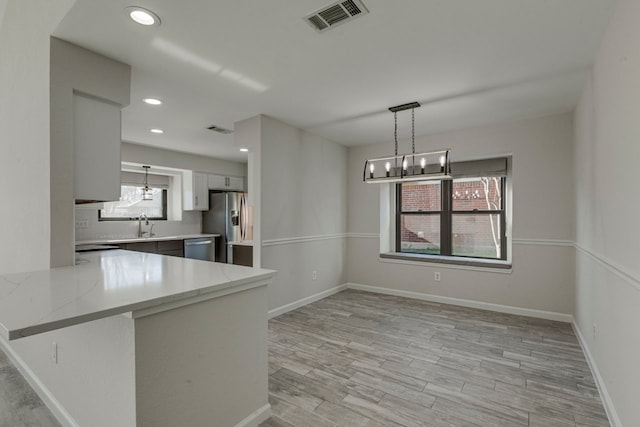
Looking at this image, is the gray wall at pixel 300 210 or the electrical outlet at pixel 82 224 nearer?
the gray wall at pixel 300 210

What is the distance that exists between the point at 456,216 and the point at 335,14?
379cm

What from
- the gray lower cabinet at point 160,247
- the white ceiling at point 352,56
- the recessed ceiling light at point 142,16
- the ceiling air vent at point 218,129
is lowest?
the gray lower cabinet at point 160,247

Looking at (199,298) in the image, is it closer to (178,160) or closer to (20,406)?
(20,406)

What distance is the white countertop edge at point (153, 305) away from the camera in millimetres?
966

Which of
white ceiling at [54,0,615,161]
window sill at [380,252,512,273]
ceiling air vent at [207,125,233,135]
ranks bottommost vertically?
window sill at [380,252,512,273]

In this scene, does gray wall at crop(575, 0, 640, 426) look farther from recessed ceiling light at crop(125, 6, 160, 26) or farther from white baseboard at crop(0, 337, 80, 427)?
white baseboard at crop(0, 337, 80, 427)

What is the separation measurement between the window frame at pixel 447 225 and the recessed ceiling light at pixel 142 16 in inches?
166

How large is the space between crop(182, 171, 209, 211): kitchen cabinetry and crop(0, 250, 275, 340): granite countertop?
3864 millimetres

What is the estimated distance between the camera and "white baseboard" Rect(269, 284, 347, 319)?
3889 millimetres

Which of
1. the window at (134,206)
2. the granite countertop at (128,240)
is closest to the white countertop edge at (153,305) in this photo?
the granite countertop at (128,240)

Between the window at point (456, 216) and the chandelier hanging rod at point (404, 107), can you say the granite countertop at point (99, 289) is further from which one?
the window at point (456, 216)

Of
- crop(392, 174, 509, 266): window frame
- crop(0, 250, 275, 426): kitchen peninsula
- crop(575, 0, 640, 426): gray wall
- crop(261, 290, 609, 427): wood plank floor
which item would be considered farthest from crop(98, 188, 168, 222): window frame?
crop(575, 0, 640, 426): gray wall

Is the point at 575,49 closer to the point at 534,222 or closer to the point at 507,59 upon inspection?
the point at 507,59

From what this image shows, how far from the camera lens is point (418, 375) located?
2.46 meters
